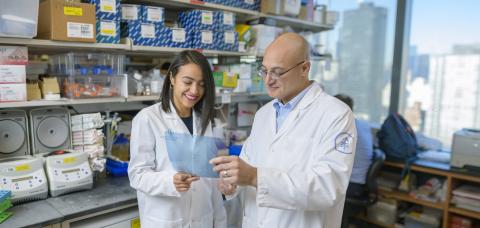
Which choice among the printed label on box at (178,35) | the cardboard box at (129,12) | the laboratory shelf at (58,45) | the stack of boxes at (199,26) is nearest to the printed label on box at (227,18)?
the stack of boxes at (199,26)

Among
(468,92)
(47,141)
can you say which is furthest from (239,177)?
(468,92)

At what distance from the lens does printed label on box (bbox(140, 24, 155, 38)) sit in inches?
85.1

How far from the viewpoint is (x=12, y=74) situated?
1.72 metres

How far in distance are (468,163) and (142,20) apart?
2.60 metres

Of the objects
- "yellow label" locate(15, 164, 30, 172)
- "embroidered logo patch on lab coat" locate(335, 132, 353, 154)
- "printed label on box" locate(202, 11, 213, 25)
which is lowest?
"yellow label" locate(15, 164, 30, 172)

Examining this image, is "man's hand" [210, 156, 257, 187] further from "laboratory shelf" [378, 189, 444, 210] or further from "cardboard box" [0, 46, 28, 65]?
"laboratory shelf" [378, 189, 444, 210]

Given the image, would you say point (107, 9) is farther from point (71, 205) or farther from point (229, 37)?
point (71, 205)

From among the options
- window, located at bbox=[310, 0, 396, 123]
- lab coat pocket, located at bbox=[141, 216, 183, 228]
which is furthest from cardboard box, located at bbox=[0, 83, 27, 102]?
window, located at bbox=[310, 0, 396, 123]

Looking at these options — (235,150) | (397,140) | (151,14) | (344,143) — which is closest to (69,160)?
(151,14)

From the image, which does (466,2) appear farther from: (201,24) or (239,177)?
(239,177)

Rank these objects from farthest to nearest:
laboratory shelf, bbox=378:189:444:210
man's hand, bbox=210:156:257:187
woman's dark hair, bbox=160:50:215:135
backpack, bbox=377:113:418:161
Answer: backpack, bbox=377:113:418:161, laboratory shelf, bbox=378:189:444:210, woman's dark hair, bbox=160:50:215:135, man's hand, bbox=210:156:257:187

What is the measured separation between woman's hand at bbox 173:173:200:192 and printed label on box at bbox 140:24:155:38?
1.15m

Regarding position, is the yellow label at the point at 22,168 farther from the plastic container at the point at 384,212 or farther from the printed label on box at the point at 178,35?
the plastic container at the point at 384,212

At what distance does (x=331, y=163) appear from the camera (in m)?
1.16
